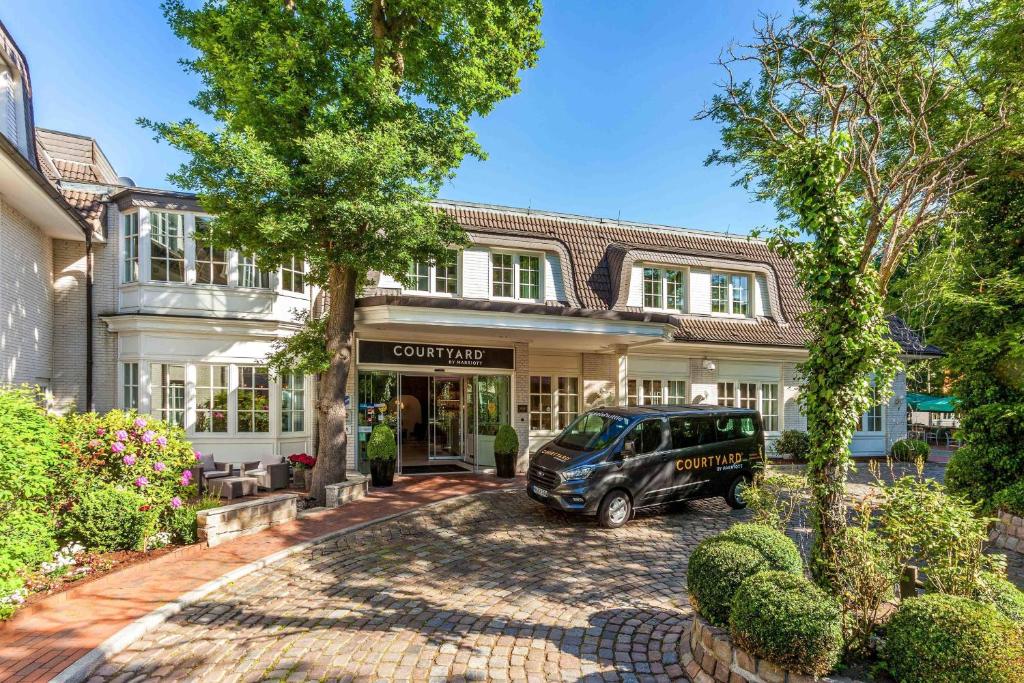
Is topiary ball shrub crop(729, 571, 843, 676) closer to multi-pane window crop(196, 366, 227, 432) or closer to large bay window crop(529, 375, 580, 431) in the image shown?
large bay window crop(529, 375, 580, 431)

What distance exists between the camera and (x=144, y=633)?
5055mm

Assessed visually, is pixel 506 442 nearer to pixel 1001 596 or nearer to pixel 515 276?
pixel 515 276

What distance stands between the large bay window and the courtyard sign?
1.23 m

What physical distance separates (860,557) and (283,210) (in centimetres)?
881

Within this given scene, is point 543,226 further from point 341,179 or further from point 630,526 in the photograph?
point 630,526

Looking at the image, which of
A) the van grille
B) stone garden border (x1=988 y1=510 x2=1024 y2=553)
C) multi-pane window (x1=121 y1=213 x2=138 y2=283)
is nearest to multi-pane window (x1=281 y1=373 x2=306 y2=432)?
multi-pane window (x1=121 y1=213 x2=138 y2=283)

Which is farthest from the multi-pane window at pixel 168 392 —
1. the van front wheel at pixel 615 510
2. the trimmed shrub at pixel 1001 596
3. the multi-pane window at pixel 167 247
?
the trimmed shrub at pixel 1001 596

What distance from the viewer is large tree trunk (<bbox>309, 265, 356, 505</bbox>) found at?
32.4ft

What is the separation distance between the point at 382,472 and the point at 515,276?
6118 mm

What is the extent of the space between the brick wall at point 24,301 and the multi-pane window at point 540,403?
1098 cm

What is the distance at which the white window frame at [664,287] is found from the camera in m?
15.3

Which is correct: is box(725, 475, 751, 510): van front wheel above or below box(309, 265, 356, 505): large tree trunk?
below

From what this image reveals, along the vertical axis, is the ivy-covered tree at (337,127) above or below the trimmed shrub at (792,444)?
above

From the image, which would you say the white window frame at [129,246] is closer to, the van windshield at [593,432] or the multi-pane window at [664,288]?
the van windshield at [593,432]
